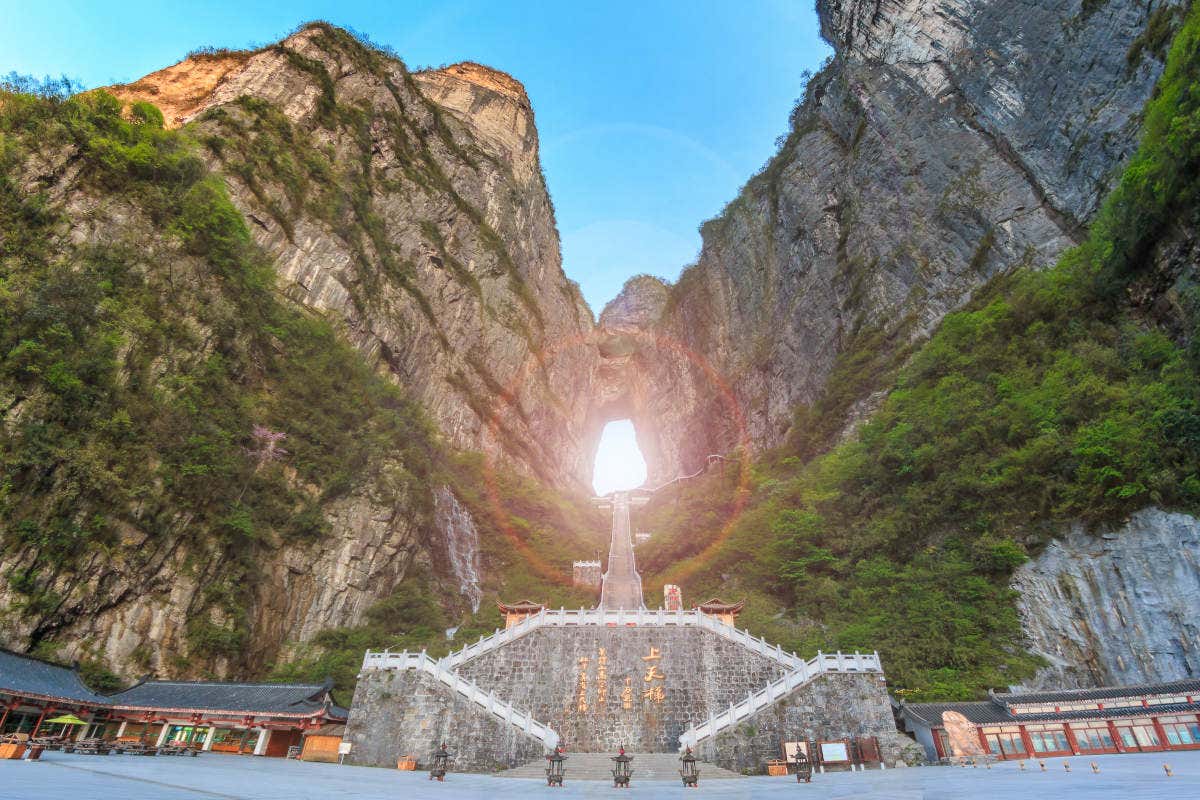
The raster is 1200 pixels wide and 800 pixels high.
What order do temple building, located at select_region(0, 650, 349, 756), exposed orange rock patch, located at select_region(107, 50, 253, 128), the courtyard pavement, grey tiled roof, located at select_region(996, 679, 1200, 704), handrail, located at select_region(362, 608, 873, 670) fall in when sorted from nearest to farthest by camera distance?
the courtyard pavement
temple building, located at select_region(0, 650, 349, 756)
grey tiled roof, located at select_region(996, 679, 1200, 704)
handrail, located at select_region(362, 608, 873, 670)
exposed orange rock patch, located at select_region(107, 50, 253, 128)

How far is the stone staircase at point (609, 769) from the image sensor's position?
14352mm

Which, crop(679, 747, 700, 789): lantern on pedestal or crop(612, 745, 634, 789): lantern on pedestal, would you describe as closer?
crop(679, 747, 700, 789): lantern on pedestal

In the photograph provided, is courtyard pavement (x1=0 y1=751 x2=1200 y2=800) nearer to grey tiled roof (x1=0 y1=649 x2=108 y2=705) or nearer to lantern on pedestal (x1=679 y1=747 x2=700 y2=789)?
lantern on pedestal (x1=679 y1=747 x2=700 y2=789)

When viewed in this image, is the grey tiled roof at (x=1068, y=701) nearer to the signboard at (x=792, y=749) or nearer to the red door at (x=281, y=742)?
the signboard at (x=792, y=749)

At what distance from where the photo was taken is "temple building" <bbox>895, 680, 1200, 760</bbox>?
48.9 ft

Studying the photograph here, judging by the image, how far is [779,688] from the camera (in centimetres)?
1714

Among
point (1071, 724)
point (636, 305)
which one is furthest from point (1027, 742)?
point (636, 305)

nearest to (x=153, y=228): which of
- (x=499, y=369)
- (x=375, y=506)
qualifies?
(x=375, y=506)

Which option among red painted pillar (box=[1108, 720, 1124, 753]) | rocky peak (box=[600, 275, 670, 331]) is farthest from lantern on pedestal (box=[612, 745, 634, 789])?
rocky peak (box=[600, 275, 670, 331])

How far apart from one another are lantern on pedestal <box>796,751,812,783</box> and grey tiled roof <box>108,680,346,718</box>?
13697mm

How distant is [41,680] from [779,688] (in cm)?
1971

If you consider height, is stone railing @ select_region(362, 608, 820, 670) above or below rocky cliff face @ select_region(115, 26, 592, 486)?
below

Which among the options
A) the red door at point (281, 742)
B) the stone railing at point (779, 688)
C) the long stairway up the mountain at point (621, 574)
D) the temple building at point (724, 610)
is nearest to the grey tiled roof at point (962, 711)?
the stone railing at point (779, 688)

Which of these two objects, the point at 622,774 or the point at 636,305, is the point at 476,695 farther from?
the point at 636,305
